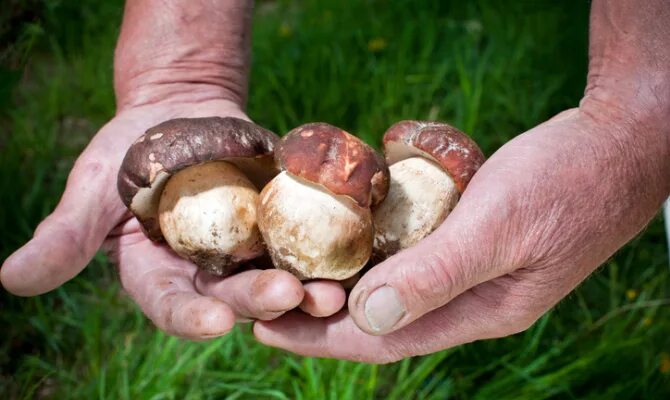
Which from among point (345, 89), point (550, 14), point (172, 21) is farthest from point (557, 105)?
point (172, 21)

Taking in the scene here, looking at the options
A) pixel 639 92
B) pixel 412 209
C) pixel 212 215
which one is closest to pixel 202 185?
pixel 212 215

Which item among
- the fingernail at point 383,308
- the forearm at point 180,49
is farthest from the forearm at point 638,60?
the forearm at point 180,49

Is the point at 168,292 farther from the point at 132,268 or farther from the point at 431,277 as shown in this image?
the point at 431,277

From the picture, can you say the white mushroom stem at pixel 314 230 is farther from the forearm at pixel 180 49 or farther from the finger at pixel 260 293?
the forearm at pixel 180 49

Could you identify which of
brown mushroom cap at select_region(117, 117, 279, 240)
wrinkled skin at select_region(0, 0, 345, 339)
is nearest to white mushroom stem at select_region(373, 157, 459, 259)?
A: wrinkled skin at select_region(0, 0, 345, 339)

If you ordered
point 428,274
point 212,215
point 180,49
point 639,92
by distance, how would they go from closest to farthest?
1. point 428,274
2. point 212,215
3. point 639,92
4. point 180,49
